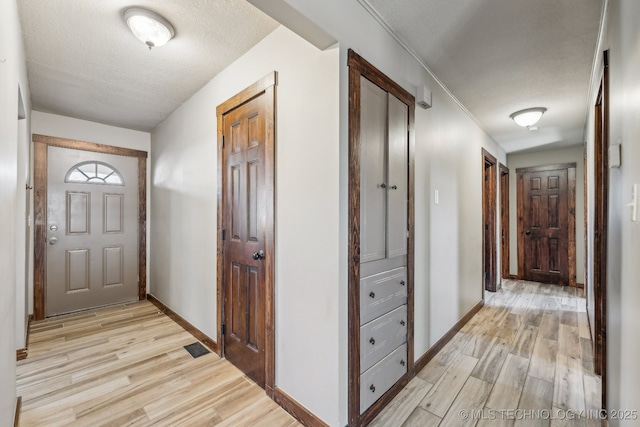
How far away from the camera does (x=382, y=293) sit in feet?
6.06

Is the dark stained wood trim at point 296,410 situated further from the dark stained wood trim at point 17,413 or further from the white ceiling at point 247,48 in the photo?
the white ceiling at point 247,48

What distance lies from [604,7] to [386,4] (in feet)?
4.11

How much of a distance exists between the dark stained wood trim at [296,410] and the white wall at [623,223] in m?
1.38

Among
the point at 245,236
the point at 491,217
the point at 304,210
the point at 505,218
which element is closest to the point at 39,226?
the point at 245,236

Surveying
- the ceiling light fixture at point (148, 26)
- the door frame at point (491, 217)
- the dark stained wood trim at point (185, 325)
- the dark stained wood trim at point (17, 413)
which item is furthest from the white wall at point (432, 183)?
the dark stained wood trim at point (17, 413)

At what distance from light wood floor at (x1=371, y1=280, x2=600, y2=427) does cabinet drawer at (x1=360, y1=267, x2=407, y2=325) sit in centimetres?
62

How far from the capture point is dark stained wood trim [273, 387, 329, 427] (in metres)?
1.61

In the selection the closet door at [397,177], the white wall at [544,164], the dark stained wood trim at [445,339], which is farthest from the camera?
the white wall at [544,164]

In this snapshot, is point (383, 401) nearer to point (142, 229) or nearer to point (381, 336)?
point (381, 336)

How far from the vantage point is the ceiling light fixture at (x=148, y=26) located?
5.70ft

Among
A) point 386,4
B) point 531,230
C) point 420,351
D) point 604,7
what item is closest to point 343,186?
point 386,4

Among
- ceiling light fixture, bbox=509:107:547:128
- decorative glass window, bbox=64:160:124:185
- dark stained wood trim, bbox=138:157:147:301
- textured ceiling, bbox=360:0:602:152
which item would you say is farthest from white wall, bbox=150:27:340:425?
ceiling light fixture, bbox=509:107:547:128

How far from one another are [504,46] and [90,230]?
4.78 metres

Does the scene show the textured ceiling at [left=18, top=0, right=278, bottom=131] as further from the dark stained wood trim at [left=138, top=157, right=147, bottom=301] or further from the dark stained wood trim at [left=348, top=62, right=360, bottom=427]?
the dark stained wood trim at [left=138, top=157, right=147, bottom=301]
